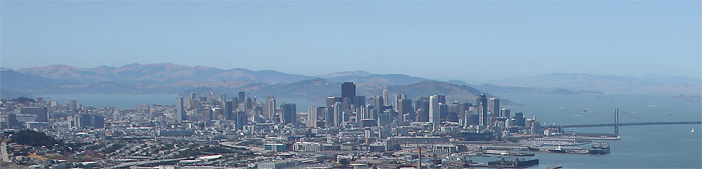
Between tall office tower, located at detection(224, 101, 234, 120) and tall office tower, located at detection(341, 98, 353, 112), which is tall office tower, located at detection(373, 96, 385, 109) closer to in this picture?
tall office tower, located at detection(341, 98, 353, 112)

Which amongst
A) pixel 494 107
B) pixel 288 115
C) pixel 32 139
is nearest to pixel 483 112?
pixel 494 107

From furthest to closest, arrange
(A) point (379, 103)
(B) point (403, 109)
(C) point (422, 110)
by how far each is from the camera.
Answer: (A) point (379, 103)
(C) point (422, 110)
(B) point (403, 109)

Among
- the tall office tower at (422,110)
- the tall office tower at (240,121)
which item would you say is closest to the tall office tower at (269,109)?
the tall office tower at (240,121)

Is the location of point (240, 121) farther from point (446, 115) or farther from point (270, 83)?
point (270, 83)

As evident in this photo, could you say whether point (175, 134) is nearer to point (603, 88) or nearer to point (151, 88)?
point (151, 88)

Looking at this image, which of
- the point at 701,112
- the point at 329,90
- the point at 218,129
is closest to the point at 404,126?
the point at 218,129

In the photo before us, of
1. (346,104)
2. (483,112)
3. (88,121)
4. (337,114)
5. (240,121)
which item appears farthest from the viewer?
(346,104)

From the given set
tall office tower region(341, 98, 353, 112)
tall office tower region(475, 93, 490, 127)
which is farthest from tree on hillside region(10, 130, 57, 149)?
tall office tower region(341, 98, 353, 112)
